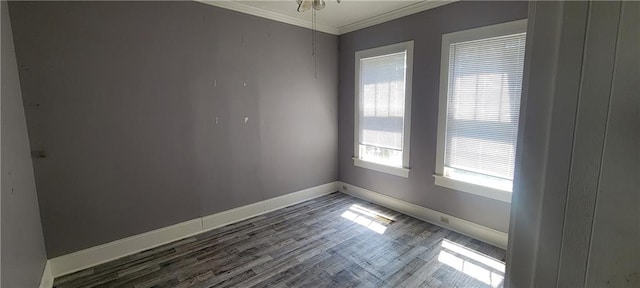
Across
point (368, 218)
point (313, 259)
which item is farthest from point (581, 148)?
point (368, 218)

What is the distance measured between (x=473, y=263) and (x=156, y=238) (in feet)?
10.5

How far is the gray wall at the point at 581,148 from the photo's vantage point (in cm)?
36

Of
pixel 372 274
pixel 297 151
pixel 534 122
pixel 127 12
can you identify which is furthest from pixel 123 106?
pixel 534 122

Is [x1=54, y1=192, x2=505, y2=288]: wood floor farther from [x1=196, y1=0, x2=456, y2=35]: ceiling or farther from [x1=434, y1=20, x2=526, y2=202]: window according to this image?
[x1=196, y1=0, x2=456, y2=35]: ceiling

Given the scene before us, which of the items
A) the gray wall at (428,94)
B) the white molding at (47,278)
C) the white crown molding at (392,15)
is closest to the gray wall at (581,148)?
the gray wall at (428,94)

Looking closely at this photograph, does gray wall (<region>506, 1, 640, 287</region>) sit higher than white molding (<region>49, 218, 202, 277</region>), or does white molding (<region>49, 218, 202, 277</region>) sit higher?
gray wall (<region>506, 1, 640, 287</region>)

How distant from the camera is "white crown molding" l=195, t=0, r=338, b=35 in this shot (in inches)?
121

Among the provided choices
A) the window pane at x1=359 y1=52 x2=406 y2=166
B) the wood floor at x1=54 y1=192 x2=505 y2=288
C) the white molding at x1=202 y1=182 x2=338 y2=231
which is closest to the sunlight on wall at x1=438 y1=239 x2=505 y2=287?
the wood floor at x1=54 y1=192 x2=505 y2=288

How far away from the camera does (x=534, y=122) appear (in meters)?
0.46

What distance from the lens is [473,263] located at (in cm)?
252

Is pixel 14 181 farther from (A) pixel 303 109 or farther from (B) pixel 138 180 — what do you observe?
(A) pixel 303 109

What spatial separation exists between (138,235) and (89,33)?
1.96m

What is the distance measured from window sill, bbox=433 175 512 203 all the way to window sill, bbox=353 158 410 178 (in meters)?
0.43

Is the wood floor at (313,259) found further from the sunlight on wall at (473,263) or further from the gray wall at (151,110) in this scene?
the gray wall at (151,110)
